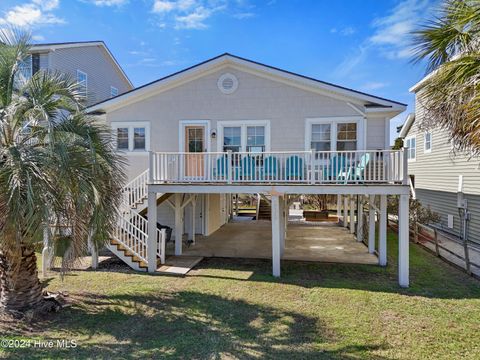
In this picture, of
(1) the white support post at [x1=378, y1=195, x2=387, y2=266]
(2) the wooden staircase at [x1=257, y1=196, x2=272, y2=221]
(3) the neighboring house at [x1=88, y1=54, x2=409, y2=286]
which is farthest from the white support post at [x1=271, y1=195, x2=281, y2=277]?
(2) the wooden staircase at [x1=257, y1=196, x2=272, y2=221]

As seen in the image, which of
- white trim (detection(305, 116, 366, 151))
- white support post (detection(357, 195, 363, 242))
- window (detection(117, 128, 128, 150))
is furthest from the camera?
white support post (detection(357, 195, 363, 242))

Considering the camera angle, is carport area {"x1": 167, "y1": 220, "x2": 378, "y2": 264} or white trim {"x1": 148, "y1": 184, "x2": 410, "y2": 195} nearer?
white trim {"x1": 148, "y1": 184, "x2": 410, "y2": 195}

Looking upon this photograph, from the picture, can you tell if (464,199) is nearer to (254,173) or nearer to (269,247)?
(269,247)

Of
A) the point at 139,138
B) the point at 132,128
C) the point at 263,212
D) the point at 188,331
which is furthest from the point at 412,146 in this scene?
the point at 188,331

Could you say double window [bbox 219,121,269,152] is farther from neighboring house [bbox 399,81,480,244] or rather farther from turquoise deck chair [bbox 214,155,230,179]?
neighboring house [bbox 399,81,480,244]

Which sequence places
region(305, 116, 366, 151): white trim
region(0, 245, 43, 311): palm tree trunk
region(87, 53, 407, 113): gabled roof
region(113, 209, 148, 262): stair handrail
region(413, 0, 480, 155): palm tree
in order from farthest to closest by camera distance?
region(305, 116, 366, 151): white trim
region(87, 53, 407, 113): gabled roof
region(113, 209, 148, 262): stair handrail
region(0, 245, 43, 311): palm tree trunk
region(413, 0, 480, 155): palm tree

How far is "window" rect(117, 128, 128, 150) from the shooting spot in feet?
41.3

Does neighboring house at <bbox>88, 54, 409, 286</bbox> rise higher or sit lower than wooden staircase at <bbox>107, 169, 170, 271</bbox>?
higher

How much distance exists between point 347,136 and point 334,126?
57 centimetres

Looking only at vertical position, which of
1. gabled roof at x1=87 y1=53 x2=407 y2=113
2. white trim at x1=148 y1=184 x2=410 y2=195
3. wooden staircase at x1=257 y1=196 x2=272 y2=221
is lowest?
wooden staircase at x1=257 y1=196 x2=272 y2=221

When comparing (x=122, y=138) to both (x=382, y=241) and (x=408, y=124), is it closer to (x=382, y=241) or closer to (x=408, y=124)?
(x=382, y=241)

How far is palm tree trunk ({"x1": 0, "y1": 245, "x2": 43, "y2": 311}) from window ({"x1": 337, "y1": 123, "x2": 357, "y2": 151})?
940 centimetres

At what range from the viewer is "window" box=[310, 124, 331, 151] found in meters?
11.0

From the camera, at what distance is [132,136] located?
12.5m
